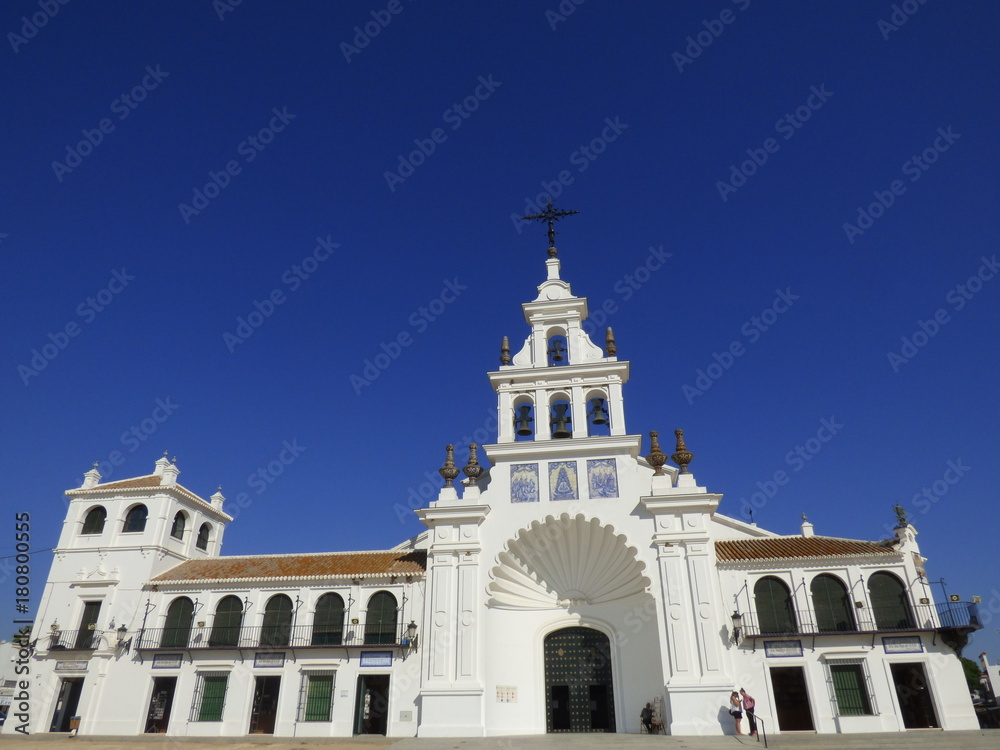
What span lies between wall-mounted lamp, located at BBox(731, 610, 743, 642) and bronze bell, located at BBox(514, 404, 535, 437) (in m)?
8.98

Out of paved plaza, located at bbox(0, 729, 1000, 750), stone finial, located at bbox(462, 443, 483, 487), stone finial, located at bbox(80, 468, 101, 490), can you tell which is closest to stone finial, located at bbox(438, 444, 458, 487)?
stone finial, located at bbox(462, 443, 483, 487)

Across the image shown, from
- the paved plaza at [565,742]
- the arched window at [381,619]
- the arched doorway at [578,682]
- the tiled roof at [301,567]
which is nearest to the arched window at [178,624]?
the tiled roof at [301,567]

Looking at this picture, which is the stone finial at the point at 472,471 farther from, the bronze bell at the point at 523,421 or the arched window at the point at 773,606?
the arched window at the point at 773,606

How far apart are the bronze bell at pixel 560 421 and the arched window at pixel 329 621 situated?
984cm

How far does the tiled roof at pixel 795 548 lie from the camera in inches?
797

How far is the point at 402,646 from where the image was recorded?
20688 millimetres

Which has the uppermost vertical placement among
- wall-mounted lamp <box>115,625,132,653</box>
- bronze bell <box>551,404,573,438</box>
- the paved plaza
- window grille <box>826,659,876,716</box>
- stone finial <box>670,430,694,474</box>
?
bronze bell <box>551,404,573,438</box>

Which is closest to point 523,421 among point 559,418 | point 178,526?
point 559,418

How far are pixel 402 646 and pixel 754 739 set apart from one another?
10.7 metres

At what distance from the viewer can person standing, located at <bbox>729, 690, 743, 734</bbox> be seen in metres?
17.1

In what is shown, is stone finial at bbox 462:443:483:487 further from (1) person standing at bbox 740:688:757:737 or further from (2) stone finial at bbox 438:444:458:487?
(1) person standing at bbox 740:688:757:737

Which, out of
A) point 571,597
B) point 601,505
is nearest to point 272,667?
point 571,597

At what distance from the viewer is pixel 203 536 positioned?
96.4 ft

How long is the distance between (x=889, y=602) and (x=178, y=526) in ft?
89.4
